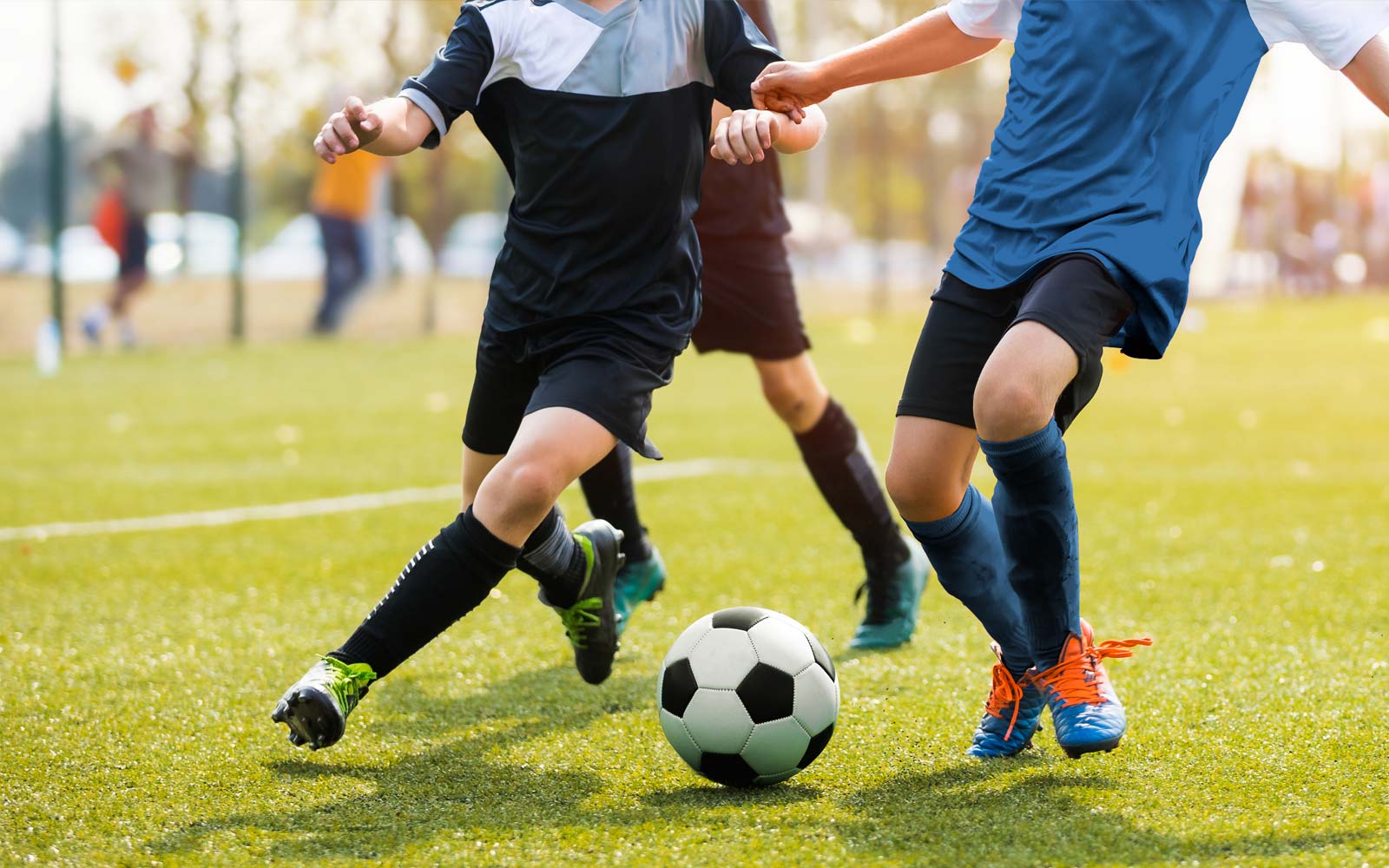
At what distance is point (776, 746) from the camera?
119 inches

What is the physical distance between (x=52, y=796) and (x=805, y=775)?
55.0 inches

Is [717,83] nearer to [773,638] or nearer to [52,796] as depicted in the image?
[773,638]

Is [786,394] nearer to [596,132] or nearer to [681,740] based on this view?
[596,132]

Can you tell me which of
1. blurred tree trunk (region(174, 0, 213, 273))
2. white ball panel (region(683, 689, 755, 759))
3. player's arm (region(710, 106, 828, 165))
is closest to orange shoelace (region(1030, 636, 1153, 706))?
white ball panel (region(683, 689, 755, 759))

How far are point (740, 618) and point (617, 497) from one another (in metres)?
1.19

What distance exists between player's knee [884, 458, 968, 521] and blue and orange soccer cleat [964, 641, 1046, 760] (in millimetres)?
353

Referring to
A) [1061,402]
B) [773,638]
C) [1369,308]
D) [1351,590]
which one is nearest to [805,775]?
[773,638]

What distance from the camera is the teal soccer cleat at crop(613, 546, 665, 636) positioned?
4.48 metres

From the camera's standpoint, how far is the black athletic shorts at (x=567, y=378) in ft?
10.8

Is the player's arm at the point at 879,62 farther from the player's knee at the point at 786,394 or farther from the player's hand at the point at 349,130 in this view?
the player's knee at the point at 786,394

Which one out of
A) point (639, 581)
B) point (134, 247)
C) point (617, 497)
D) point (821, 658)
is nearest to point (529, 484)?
point (821, 658)

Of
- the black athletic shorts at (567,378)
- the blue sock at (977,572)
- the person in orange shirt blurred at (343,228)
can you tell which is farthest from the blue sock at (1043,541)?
the person in orange shirt blurred at (343,228)

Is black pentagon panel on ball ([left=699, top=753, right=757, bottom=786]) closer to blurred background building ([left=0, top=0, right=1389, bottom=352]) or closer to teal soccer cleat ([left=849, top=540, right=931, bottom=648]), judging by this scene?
teal soccer cleat ([left=849, top=540, right=931, bottom=648])

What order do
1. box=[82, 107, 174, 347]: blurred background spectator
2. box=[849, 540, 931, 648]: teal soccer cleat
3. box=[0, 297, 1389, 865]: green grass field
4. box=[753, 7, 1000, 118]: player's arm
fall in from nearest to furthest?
box=[0, 297, 1389, 865]: green grass field < box=[753, 7, 1000, 118]: player's arm < box=[849, 540, 931, 648]: teal soccer cleat < box=[82, 107, 174, 347]: blurred background spectator
